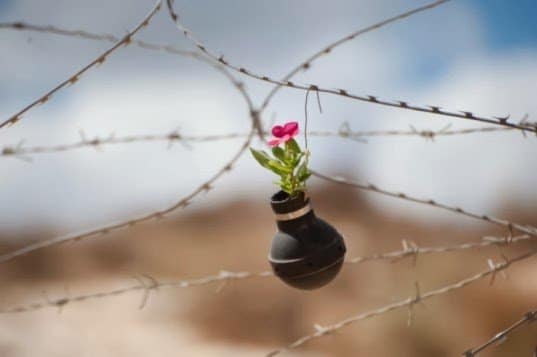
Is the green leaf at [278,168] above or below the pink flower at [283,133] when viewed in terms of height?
below

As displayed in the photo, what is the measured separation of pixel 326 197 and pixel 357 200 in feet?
1.54

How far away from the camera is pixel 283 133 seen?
1.15m

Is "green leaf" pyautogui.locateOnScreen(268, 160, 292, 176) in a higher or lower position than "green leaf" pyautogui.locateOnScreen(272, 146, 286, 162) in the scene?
lower

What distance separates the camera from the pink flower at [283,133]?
114cm

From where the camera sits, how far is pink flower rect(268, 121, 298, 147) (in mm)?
1139

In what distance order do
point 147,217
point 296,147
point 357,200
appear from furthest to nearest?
1. point 357,200
2. point 147,217
3. point 296,147

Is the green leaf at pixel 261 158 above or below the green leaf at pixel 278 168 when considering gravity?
above

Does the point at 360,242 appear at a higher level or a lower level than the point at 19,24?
higher

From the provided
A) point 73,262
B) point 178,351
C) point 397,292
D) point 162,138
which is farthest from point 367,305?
point 162,138

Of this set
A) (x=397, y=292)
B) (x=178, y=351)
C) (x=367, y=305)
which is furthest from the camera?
(x=367, y=305)

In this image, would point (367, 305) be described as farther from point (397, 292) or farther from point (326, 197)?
point (326, 197)

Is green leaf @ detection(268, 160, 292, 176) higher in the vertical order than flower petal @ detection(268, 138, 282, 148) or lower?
lower

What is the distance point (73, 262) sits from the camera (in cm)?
886

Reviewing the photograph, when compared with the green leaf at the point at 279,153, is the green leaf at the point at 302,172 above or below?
below
